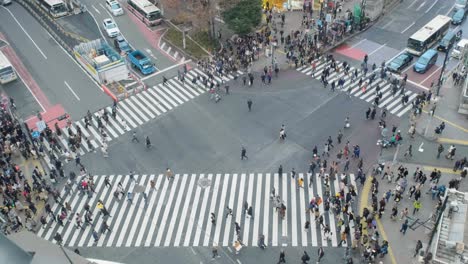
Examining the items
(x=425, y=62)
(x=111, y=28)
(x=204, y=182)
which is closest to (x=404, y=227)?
(x=204, y=182)

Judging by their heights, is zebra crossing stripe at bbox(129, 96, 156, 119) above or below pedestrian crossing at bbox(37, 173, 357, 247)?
above

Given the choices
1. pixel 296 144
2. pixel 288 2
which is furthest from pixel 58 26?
pixel 296 144

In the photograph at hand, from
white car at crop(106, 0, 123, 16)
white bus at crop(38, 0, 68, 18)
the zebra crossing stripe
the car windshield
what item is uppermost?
white bus at crop(38, 0, 68, 18)

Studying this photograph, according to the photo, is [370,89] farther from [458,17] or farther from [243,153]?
[458,17]

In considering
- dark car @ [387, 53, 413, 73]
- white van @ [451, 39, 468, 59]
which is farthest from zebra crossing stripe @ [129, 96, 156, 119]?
white van @ [451, 39, 468, 59]

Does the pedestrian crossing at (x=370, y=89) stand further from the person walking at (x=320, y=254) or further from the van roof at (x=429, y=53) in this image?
the person walking at (x=320, y=254)

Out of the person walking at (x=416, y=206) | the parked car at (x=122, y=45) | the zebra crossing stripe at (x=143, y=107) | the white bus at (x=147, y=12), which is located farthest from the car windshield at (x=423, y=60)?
the parked car at (x=122, y=45)

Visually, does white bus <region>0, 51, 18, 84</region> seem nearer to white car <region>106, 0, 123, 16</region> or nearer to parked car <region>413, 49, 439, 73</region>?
white car <region>106, 0, 123, 16</region>
